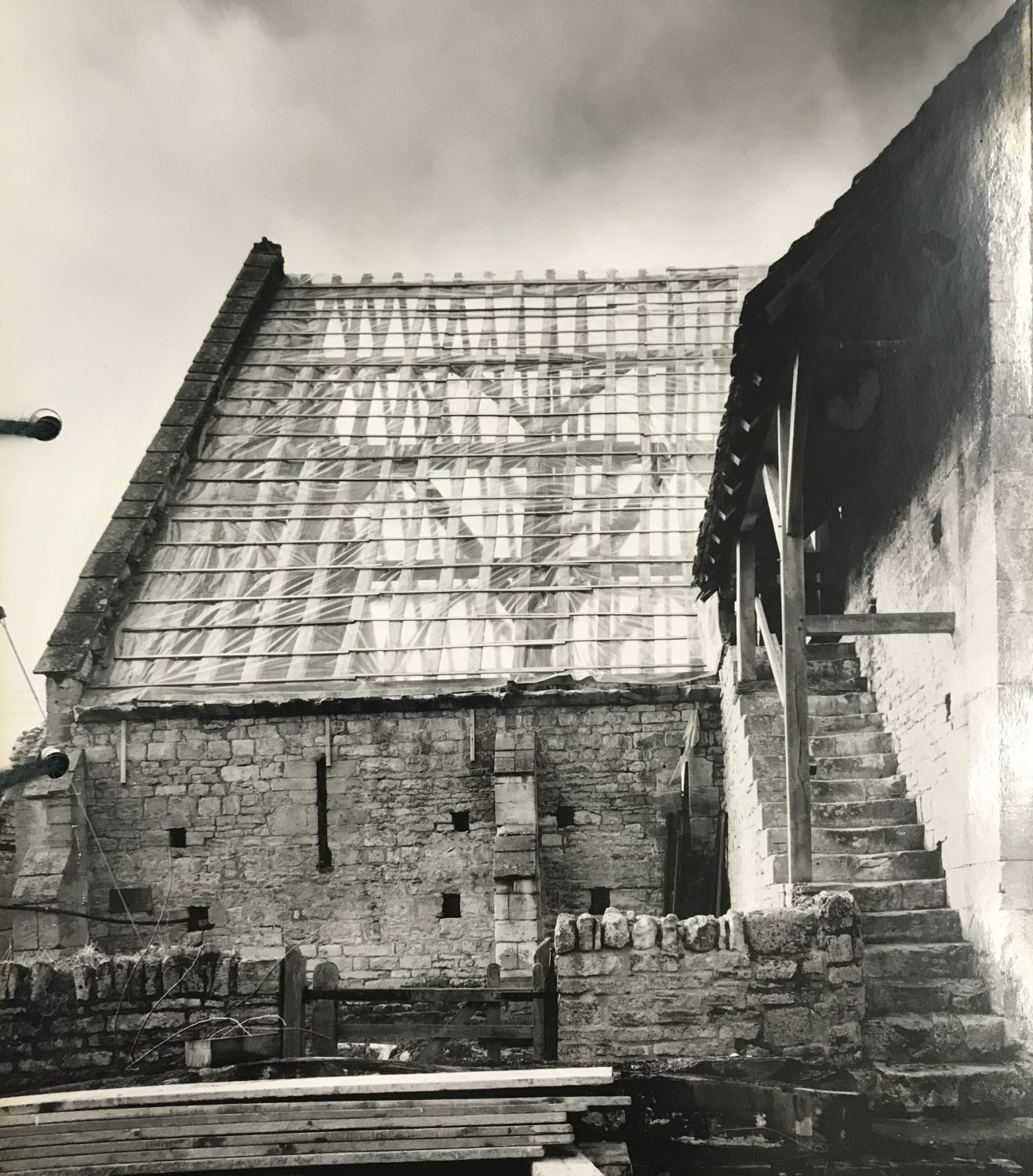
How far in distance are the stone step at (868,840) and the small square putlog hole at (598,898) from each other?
428 cm

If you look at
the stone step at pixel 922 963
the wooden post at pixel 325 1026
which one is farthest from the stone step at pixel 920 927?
the wooden post at pixel 325 1026

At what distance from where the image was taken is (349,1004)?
11531 mm

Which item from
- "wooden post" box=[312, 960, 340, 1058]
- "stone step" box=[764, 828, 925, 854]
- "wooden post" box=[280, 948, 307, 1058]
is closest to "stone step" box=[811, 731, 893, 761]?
"stone step" box=[764, 828, 925, 854]

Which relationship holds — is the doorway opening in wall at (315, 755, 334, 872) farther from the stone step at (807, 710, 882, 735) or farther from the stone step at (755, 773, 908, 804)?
the stone step at (807, 710, 882, 735)

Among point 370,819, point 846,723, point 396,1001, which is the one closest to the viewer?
point 396,1001

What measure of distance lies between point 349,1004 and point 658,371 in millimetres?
10110

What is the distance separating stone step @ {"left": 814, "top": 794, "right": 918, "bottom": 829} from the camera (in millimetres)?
10086

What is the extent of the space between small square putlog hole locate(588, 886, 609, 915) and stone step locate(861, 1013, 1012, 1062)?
600cm

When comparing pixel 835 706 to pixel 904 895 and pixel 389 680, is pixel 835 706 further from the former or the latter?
pixel 389 680

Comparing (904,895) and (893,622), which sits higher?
(893,622)

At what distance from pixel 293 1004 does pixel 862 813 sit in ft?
15.4

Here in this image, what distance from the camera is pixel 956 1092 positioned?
757 centimetres

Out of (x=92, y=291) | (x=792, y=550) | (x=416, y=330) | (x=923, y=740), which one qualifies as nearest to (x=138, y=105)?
(x=92, y=291)

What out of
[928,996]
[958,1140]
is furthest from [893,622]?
[958,1140]
